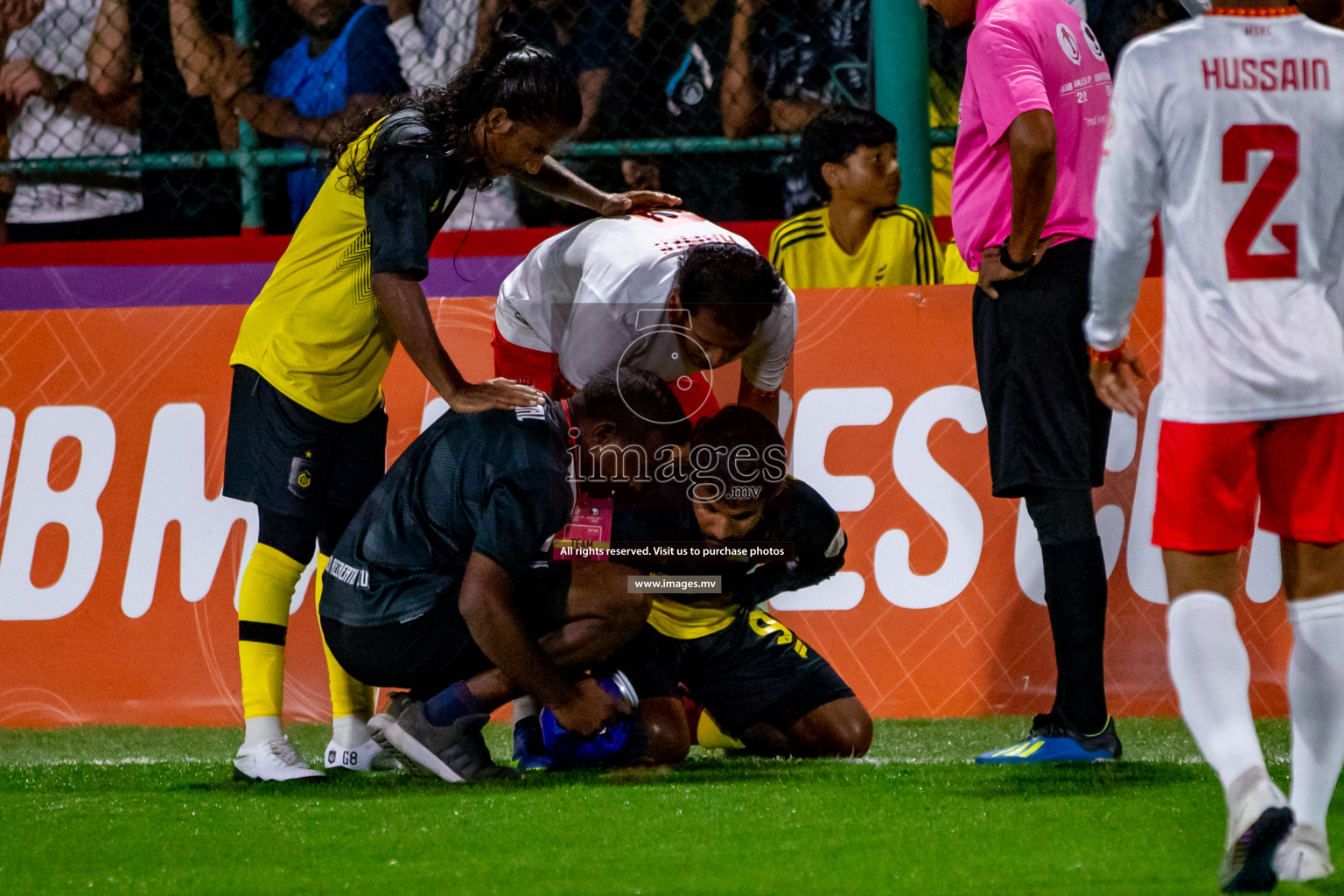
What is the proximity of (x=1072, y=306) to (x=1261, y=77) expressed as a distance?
1.18 metres

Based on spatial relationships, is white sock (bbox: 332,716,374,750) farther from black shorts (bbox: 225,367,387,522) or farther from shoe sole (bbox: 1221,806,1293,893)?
shoe sole (bbox: 1221,806,1293,893)

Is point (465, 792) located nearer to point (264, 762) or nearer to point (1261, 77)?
point (264, 762)

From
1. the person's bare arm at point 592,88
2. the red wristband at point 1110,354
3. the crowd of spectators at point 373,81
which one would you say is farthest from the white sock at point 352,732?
the person's bare arm at point 592,88

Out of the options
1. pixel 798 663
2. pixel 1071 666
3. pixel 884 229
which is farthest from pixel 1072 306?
pixel 884 229

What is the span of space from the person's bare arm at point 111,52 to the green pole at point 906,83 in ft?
9.62

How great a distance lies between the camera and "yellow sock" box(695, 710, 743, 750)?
3.83 m

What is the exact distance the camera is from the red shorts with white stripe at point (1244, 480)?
2.17 meters

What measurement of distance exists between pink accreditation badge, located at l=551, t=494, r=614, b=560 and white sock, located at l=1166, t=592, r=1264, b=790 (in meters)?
1.51

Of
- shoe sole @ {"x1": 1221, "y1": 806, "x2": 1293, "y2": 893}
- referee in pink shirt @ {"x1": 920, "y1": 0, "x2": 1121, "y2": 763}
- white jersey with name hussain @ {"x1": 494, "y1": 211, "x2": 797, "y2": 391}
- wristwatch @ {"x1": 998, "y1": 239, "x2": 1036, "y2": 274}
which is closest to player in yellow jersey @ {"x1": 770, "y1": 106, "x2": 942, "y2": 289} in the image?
white jersey with name hussain @ {"x1": 494, "y1": 211, "x2": 797, "y2": 391}

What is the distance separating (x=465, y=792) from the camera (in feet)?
9.89

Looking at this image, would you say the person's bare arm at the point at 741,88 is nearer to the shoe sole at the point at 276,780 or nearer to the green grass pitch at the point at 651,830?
the green grass pitch at the point at 651,830

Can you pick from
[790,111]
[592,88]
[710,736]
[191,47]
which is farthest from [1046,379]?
[191,47]

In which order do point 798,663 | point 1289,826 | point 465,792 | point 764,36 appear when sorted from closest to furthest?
point 1289,826 → point 465,792 → point 798,663 → point 764,36

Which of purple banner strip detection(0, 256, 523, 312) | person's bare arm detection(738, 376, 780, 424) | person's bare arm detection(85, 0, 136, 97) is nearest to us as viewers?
person's bare arm detection(738, 376, 780, 424)
